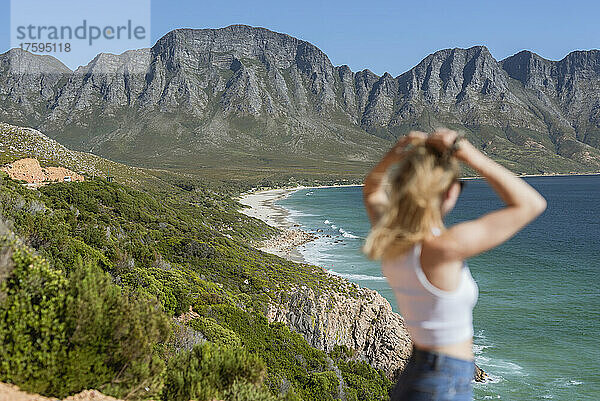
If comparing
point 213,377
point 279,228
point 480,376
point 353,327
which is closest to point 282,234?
point 279,228

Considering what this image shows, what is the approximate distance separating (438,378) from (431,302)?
0.37 meters

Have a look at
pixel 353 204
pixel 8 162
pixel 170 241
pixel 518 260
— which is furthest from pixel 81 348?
pixel 353 204

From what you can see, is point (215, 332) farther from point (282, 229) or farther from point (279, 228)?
point (279, 228)

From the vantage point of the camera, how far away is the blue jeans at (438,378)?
7.16ft

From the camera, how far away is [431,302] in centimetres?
210

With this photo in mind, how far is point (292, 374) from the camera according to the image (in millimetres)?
14383

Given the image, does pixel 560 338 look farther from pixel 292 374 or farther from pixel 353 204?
pixel 353 204

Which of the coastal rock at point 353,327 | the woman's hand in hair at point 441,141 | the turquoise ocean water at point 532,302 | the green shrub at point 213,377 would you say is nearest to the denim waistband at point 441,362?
the woman's hand in hair at point 441,141

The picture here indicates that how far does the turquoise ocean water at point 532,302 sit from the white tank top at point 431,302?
832 inches

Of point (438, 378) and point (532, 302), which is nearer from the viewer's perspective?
point (438, 378)

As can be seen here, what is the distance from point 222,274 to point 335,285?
714 centimetres

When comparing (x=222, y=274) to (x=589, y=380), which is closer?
(x=589, y=380)

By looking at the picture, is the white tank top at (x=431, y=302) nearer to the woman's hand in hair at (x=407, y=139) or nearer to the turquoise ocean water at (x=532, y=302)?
the woman's hand in hair at (x=407, y=139)

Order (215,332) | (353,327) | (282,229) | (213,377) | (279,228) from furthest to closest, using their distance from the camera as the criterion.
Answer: (279,228) < (282,229) < (353,327) < (215,332) < (213,377)
